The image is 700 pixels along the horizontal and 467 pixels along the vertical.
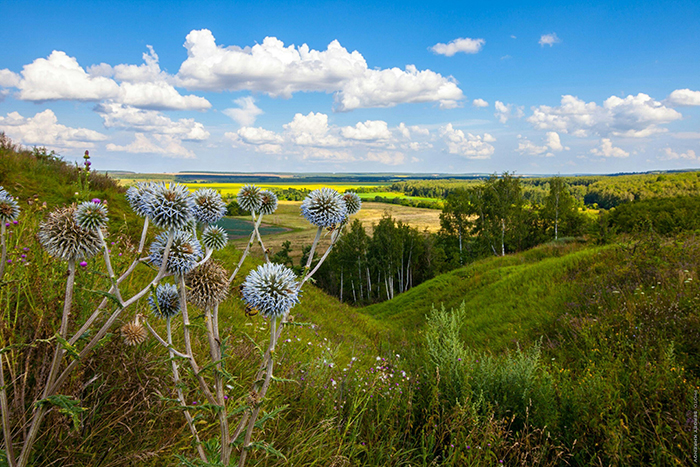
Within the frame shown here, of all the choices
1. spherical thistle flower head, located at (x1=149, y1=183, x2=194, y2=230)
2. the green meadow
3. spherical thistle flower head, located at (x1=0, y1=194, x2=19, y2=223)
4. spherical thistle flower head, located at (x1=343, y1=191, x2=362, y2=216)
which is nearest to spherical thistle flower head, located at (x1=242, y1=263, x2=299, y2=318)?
the green meadow

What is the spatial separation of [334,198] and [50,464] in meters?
2.88

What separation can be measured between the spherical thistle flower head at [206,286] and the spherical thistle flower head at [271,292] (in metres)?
0.18

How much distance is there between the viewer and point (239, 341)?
508 cm

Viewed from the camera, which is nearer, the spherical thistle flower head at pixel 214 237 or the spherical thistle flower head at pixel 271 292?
the spherical thistle flower head at pixel 271 292

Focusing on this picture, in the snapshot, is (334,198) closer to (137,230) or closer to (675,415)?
(675,415)

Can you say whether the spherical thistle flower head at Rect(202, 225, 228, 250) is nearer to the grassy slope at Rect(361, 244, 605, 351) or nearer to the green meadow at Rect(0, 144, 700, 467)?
the green meadow at Rect(0, 144, 700, 467)

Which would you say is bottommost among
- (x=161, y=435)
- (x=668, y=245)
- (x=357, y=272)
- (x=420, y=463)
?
→ (x=357, y=272)

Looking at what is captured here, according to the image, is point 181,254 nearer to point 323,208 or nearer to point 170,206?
point 170,206

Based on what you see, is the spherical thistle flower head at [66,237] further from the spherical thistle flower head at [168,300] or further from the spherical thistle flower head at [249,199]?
the spherical thistle flower head at [249,199]

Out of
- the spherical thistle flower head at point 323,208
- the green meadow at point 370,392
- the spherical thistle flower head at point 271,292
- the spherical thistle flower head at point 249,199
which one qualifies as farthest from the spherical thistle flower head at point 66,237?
the spherical thistle flower head at point 323,208

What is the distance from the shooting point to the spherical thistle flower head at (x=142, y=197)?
2.17 m

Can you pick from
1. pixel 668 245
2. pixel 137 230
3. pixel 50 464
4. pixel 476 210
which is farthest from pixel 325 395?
pixel 476 210

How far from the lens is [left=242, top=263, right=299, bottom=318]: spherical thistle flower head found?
215cm

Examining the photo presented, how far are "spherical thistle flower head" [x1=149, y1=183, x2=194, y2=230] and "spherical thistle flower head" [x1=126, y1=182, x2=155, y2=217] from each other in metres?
0.02
